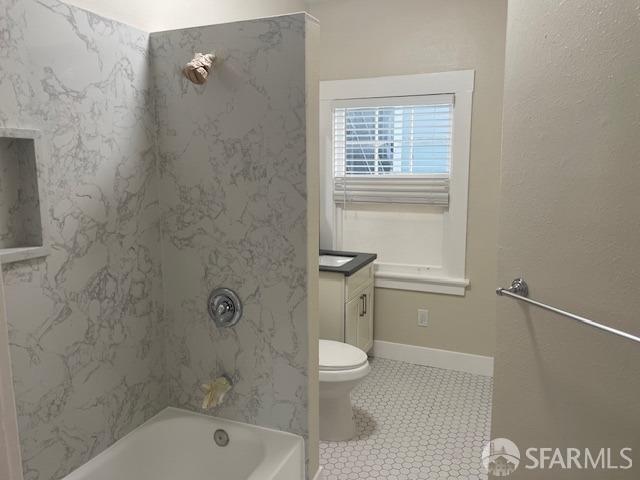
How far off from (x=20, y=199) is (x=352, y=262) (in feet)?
6.66

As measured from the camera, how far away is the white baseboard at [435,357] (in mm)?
3260

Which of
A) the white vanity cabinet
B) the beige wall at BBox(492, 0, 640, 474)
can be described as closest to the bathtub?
the beige wall at BBox(492, 0, 640, 474)

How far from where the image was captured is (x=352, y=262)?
313 centimetres

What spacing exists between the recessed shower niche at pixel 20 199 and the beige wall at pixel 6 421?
3.02 ft

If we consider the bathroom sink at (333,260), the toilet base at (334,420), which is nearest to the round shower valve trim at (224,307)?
the toilet base at (334,420)

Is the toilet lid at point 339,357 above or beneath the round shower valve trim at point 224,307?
beneath

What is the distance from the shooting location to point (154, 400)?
6.40ft

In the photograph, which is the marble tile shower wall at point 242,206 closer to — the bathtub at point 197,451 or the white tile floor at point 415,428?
the bathtub at point 197,451

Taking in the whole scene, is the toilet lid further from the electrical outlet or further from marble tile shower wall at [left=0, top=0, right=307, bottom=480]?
the electrical outlet

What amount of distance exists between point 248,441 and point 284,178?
0.97m

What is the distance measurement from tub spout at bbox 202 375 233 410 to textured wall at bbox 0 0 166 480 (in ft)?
0.81

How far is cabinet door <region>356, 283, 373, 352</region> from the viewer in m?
3.22

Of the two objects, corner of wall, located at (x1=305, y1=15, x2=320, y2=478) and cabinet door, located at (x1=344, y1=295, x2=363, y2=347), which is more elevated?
corner of wall, located at (x1=305, y1=15, x2=320, y2=478)

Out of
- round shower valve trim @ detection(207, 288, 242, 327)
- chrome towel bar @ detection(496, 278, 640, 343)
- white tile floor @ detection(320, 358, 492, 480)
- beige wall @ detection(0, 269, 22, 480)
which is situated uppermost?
beige wall @ detection(0, 269, 22, 480)
